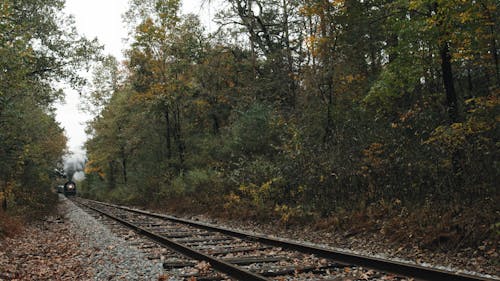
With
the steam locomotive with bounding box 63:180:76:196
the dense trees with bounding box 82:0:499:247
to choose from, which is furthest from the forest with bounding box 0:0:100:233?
the steam locomotive with bounding box 63:180:76:196

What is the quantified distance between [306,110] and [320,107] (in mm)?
631

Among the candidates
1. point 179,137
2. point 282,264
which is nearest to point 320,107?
point 282,264

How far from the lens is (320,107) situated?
15773 millimetres

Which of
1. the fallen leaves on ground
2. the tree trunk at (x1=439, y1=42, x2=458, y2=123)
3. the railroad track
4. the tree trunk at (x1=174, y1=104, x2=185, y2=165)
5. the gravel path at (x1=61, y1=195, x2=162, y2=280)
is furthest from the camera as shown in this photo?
the tree trunk at (x1=174, y1=104, x2=185, y2=165)

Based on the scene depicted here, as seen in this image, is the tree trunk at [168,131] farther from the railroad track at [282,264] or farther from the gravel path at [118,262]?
the railroad track at [282,264]

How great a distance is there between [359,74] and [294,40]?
5.66 metres

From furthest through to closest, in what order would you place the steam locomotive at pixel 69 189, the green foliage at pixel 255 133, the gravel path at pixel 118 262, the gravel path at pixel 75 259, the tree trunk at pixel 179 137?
the steam locomotive at pixel 69 189, the tree trunk at pixel 179 137, the green foliage at pixel 255 133, the gravel path at pixel 75 259, the gravel path at pixel 118 262

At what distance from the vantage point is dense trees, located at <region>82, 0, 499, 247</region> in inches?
356

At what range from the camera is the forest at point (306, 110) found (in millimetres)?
8680

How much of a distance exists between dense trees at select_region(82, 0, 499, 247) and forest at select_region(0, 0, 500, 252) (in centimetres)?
6

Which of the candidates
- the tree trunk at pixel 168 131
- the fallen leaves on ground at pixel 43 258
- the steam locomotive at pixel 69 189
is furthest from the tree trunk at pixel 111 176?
the fallen leaves on ground at pixel 43 258

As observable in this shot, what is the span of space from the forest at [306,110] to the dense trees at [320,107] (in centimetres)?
6

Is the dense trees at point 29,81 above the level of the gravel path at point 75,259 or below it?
above

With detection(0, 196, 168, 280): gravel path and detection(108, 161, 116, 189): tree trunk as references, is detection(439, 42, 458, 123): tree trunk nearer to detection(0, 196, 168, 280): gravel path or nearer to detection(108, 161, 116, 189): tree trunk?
detection(0, 196, 168, 280): gravel path
